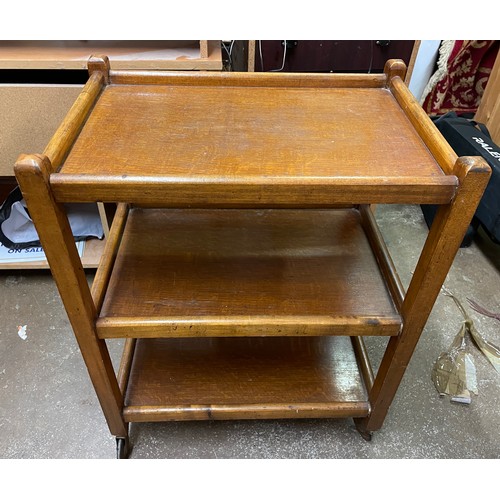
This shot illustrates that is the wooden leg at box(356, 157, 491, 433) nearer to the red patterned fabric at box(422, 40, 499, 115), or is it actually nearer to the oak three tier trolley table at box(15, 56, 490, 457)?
the oak three tier trolley table at box(15, 56, 490, 457)

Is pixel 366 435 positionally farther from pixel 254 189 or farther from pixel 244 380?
pixel 254 189

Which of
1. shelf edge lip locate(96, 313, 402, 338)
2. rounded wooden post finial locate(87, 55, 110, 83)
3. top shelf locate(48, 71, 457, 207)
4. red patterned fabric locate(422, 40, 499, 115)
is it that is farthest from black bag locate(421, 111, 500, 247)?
rounded wooden post finial locate(87, 55, 110, 83)

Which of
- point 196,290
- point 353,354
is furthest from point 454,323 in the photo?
point 196,290

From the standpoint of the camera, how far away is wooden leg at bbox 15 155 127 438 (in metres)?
0.62

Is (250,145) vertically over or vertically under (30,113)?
over

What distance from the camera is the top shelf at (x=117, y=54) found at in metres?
1.09

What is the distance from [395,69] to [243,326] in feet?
2.00

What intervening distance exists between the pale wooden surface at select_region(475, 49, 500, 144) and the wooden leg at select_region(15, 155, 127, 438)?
5.38 feet

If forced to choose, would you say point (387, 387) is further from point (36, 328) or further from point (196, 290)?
point (36, 328)

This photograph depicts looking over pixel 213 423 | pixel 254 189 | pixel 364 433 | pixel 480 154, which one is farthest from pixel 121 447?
pixel 480 154

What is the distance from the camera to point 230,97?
898 mm

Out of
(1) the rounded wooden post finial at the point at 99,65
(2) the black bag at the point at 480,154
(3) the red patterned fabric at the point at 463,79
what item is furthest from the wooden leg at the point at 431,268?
(3) the red patterned fabric at the point at 463,79

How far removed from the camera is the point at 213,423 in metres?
1.13

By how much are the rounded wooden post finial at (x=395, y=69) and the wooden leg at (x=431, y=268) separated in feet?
1.19
